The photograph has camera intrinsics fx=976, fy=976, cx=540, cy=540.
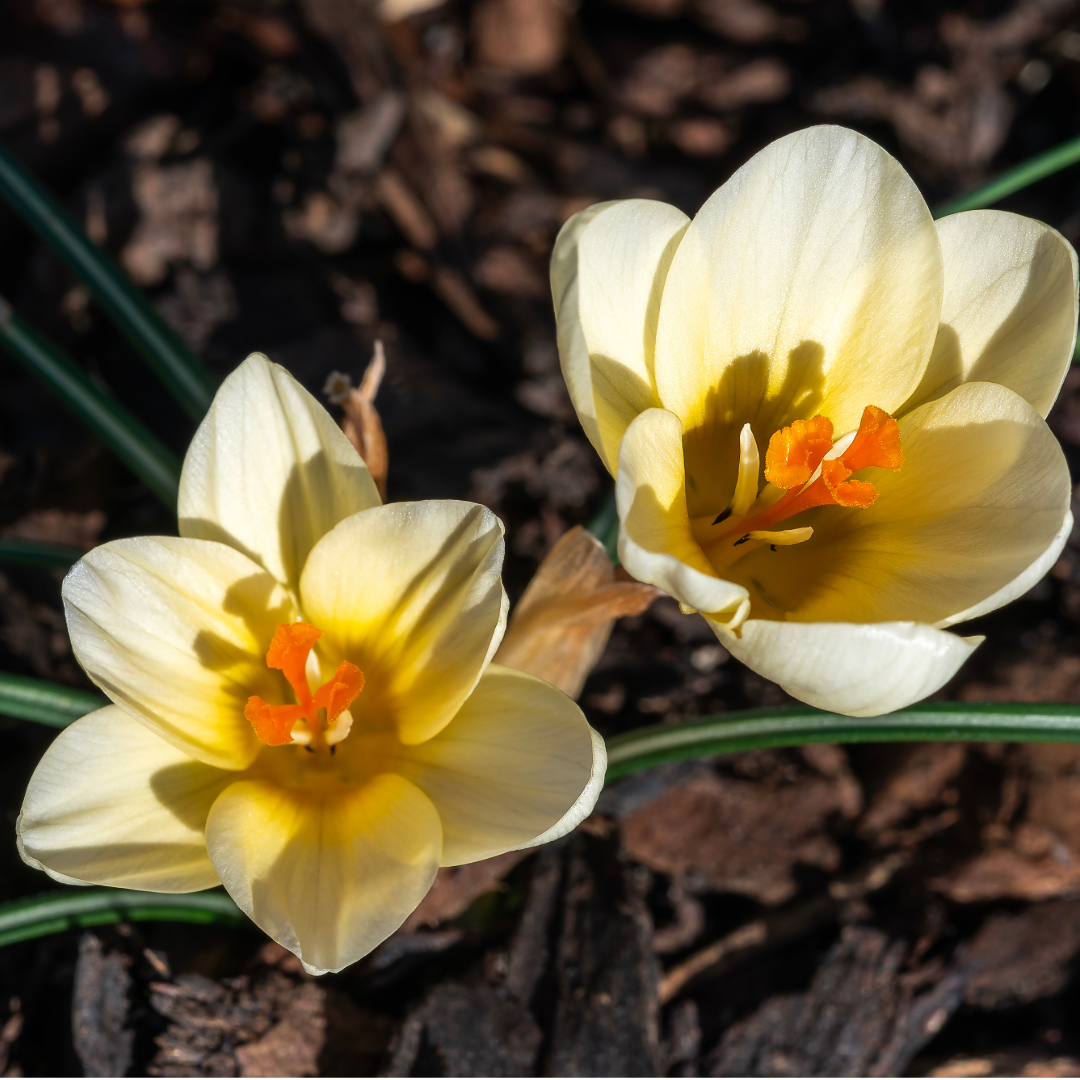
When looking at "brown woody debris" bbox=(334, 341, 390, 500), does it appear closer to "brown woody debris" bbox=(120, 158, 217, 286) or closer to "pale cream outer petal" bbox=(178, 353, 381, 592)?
"pale cream outer petal" bbox=(178, 353, 381, 592)


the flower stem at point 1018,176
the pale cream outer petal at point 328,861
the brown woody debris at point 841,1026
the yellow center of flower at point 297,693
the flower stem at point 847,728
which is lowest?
the brown woody debris at point 841,1026

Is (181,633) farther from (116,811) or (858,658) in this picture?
(858,658)

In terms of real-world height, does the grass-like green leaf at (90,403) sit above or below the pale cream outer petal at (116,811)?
above

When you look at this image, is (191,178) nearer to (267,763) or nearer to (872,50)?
(267,763)

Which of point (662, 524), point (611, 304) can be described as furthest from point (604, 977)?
point (611, 304)

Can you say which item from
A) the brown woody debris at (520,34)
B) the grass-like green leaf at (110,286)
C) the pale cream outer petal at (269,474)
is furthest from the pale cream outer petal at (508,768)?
the brown woody debris at (520,34)

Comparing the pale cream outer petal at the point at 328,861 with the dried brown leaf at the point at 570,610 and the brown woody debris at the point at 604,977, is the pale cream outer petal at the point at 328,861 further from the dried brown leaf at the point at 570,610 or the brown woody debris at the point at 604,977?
the brown woody debris at the point at 604,977
